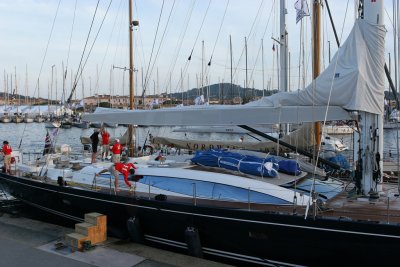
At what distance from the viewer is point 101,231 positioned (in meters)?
8.90

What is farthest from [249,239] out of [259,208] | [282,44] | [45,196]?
[282,44]

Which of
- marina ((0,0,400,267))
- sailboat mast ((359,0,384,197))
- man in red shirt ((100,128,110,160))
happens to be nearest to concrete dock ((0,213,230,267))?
marina ((0,0,400,267))

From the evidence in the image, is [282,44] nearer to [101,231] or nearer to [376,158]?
[376,158]

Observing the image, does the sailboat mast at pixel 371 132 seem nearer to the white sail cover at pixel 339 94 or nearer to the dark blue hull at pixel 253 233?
the white sail cover at pixel 339 94

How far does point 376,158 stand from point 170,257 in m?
4.62

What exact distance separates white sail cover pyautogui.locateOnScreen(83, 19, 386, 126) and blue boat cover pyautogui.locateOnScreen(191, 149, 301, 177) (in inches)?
43.5

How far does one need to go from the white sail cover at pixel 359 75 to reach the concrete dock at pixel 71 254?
13.5ft

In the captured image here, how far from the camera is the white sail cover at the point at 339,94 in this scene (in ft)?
26.3

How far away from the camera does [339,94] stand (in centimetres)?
820

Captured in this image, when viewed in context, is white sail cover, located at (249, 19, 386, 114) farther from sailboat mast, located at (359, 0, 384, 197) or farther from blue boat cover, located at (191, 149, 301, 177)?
blue boat cover, located at (191, 149, 301, 177)

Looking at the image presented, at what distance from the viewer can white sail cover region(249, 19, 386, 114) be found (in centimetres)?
799

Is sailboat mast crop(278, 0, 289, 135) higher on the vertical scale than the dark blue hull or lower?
higher

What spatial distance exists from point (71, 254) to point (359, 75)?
675 centimetres

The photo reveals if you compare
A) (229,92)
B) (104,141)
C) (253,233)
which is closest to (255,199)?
(253,233)
